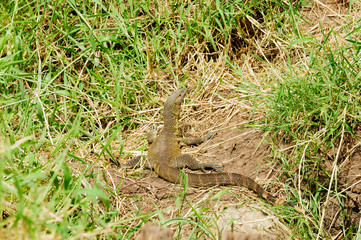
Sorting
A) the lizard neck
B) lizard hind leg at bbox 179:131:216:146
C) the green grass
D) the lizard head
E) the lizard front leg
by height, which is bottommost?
the lizard front leg

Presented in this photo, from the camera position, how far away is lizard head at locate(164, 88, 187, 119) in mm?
6043

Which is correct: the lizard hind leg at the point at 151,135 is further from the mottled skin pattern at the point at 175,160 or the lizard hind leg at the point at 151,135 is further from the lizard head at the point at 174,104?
the lizard head at the point at 174,104

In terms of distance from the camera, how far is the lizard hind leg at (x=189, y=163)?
534 cm

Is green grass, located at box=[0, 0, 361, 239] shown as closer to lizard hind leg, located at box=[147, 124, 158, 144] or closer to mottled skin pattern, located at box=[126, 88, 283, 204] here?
lizard hind leg, located at box=[147, 124, 158, 144]

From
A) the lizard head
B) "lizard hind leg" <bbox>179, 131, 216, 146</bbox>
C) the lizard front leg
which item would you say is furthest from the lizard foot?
the lizard head

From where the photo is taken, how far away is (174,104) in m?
6.04

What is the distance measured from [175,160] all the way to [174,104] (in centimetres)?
89

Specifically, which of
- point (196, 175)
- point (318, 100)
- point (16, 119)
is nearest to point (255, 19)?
point (318, 100)

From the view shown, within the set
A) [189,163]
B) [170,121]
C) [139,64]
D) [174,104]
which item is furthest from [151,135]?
[139,64]

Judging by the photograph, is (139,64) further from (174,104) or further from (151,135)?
(151,135)

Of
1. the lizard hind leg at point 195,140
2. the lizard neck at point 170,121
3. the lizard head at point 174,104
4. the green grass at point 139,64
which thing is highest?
the green grass at point 139,64

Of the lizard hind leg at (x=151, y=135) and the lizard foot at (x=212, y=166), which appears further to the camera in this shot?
the lizard hind leg at (x=151, y=135)

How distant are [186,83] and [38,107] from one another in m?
2.38

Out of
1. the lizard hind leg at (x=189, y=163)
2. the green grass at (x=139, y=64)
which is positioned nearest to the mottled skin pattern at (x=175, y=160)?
the lizard hind leg at (x=189, y=163)
